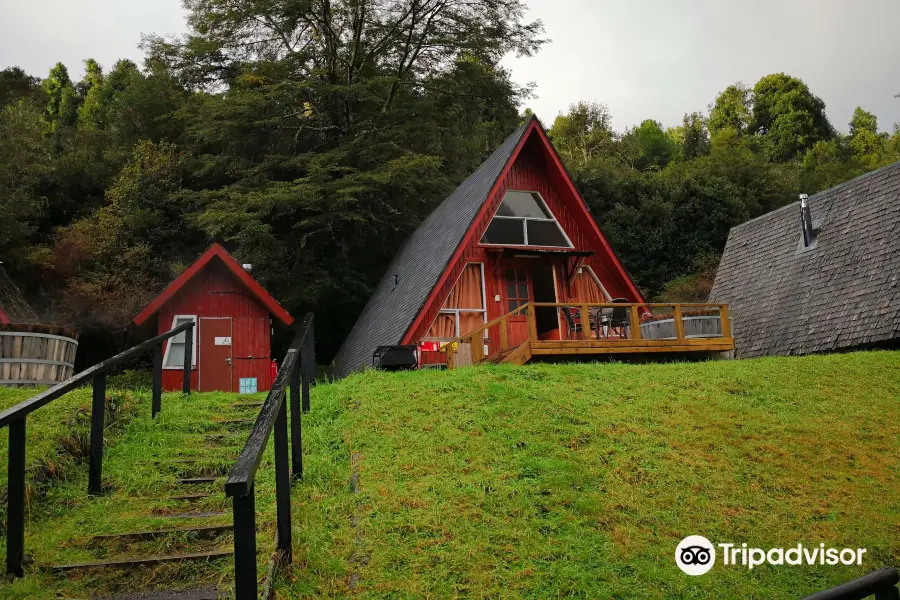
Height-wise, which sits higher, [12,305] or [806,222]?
[806,222]

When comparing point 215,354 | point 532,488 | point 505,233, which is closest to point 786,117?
point 505,233

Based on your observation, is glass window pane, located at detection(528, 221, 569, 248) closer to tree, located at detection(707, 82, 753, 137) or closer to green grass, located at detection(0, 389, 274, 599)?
green grass, located at detection(0, 389, 274, 599)

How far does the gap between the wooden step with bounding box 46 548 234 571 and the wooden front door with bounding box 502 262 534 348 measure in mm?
12306

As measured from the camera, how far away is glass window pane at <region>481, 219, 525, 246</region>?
17.0 m

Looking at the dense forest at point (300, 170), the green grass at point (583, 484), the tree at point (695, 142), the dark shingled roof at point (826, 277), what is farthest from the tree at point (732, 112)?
the green grass at point (583, 484)

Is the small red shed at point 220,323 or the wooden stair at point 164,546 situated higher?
the small red shed at point 220,323

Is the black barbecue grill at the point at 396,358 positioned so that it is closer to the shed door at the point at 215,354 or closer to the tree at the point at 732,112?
the shed door at the point at 215,354

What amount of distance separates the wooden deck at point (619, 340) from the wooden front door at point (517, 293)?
55.6 inches

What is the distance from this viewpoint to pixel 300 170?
25562 millimetres

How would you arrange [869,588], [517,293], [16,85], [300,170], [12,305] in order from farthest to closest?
[16,85]
[300,170]
[517,293]
[12,305]
[869,588]

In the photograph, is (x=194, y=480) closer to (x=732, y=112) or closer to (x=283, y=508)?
(x=283, y=508)

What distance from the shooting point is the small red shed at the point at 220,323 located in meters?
15.9

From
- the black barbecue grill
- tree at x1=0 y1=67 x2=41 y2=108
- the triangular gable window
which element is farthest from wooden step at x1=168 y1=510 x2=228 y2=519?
tree at x1=0 y1=67 x2=41 y2=108

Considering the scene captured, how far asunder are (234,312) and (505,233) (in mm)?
6763
